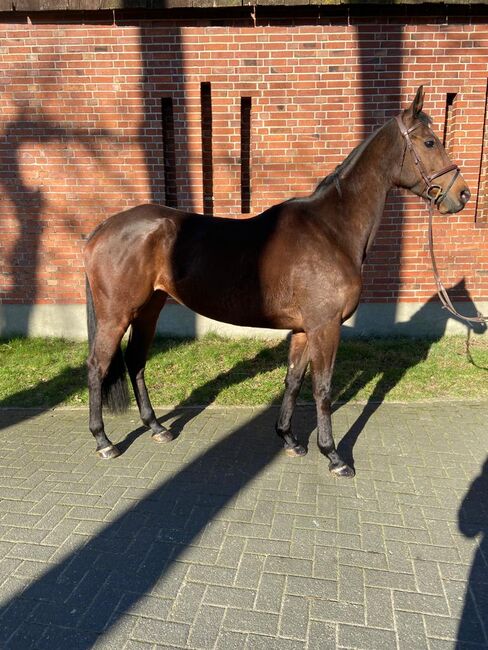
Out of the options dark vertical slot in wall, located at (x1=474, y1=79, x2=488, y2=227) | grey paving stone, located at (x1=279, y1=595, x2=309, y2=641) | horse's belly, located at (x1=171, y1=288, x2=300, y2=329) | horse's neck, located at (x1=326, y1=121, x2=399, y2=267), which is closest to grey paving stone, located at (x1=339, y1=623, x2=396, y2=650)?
grey paving stone, located at (x1=279, y1=595, x2=309, y2=641)

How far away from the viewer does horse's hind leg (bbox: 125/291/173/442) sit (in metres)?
3.71

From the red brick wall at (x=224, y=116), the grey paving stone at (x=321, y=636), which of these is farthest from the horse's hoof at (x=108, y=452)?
the red brick wall at (x=224, y=116)

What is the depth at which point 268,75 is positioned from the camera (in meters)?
5.64

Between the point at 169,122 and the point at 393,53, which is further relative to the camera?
the point at 169,122

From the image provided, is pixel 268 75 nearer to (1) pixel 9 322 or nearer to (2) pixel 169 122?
(2) pixel 169 122

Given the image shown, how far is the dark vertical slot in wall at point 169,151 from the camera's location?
233 inches

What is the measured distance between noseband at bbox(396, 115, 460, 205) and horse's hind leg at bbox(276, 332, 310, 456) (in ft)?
→ 4.44

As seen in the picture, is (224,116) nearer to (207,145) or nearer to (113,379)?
(207,145)

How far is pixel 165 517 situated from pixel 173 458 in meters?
0.72

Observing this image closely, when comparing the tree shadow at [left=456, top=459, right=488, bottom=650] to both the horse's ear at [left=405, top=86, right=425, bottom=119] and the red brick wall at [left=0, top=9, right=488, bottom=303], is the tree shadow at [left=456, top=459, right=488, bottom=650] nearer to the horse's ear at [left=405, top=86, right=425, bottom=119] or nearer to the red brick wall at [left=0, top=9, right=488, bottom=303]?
the horse's ear at [left=405, top=86, right=425, bottom=119]

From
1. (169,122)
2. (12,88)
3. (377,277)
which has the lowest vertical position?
(377,277)

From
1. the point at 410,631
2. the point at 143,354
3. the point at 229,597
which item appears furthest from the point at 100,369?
the point at 410,631

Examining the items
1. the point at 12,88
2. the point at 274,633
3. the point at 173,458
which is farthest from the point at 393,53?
the point at 274,633

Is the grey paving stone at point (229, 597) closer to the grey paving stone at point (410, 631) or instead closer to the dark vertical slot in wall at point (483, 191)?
the grey paving stone at point (410, 631)
